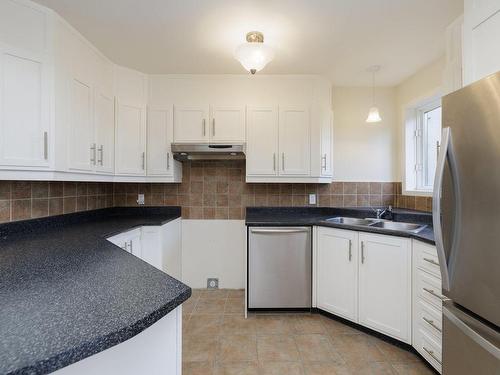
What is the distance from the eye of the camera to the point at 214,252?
300cm

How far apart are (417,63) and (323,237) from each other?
6.29 ft

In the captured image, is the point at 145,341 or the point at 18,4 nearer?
the point at 145,341

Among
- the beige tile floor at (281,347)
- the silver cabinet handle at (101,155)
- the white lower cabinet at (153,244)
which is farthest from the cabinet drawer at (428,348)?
the silver cabinet handle at (101,155)

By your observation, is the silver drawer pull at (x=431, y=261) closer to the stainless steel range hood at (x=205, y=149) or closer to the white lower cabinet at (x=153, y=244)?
the stainless steel range hood at (x=205, y=149)

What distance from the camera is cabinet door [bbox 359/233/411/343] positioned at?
1854 millimetres

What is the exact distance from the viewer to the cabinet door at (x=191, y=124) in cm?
261

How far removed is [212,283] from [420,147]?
9.35ft

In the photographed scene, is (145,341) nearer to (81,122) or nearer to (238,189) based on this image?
(81,122)

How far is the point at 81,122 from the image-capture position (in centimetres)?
197

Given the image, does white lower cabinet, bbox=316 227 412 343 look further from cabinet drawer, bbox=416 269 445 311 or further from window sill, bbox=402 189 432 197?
window sill, bbox=402 189 432 197

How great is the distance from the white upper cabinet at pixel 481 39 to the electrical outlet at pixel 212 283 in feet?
9.31

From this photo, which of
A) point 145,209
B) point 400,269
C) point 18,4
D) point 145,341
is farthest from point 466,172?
point 145,209

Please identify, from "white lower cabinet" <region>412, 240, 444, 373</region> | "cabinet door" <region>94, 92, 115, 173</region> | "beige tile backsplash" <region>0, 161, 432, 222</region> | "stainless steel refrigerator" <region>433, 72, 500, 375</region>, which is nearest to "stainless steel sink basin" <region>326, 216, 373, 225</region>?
"beige tile backsplash" <region>0, 161, 432, 222</region>

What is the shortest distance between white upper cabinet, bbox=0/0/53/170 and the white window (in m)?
3.30
